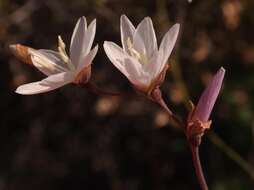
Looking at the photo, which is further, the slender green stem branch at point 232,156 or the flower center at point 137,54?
the slender green stem branch at point 232,156

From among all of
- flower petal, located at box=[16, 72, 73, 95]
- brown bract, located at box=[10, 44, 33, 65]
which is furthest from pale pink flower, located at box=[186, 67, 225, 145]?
brown bract, located at box=[10, 44, 33, 65]

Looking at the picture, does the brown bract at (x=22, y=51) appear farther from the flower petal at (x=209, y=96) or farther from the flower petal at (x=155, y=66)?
the flower petal at (x=209, y=96)

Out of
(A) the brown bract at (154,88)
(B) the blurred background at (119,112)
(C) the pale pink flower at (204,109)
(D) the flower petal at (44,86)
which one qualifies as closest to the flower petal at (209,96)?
(C) the pale pink flower at (204,109)

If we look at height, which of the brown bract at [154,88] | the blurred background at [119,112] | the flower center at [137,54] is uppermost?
the flower center at [137,54]

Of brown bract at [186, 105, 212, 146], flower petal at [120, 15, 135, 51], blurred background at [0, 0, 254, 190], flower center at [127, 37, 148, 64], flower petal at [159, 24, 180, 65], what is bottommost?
blurred background at [0, 0, 254, 190]

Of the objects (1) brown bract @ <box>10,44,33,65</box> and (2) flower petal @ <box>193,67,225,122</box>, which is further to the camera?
(1) brown bract @ <box>10,44,33,65</box>

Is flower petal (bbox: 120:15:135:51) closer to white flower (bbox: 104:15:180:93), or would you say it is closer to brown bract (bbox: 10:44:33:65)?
white flower (bbox: 104:15:180:93)
